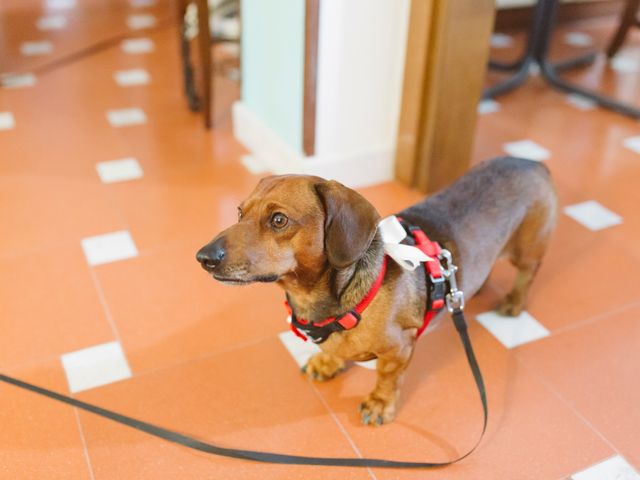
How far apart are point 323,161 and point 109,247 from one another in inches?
35.7

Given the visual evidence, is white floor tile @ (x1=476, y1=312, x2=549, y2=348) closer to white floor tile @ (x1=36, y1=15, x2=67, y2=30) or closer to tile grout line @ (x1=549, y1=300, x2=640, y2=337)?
tile grout line @ (x1=549, y1=300, x2=640, y2=337)

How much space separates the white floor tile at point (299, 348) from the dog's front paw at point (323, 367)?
0.05 m

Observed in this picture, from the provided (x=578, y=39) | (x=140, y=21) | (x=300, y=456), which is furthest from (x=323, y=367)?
(x=578, y=39)

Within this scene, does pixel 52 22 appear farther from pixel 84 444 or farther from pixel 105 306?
pixel 84 444

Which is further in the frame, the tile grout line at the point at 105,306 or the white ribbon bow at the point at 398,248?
the tile grout line at the point at 105,306

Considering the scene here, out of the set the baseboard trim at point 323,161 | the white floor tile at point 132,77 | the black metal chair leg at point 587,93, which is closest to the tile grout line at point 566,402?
the baseboard trim at point 323,161

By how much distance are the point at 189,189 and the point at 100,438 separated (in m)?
1.34

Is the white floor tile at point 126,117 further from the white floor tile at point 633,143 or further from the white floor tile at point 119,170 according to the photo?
the white floor tile at point 633,143

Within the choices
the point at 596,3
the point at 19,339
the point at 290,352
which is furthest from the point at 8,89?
the point at 596,3

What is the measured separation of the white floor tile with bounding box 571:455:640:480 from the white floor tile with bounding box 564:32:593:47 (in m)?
3.63

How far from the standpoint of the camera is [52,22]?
4.68 metres

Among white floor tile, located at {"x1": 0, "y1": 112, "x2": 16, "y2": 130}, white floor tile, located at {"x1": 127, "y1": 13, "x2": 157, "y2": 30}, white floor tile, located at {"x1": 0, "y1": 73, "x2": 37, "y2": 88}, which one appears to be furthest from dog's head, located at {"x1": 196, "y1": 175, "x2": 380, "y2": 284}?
white floor tile, located at {"x1": 127, "y1": 13, "x2": 157, "y2": 30}

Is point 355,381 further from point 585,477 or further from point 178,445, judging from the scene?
point 585,477

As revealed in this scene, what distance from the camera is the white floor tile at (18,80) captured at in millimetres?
3752
